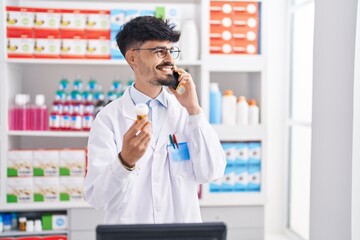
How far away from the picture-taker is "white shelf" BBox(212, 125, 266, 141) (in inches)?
153

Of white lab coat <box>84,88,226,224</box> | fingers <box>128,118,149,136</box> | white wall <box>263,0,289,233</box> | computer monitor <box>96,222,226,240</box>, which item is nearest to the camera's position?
computer monitor <box>96,222,226,240</box>

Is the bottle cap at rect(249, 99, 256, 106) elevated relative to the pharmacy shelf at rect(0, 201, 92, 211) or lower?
elevated

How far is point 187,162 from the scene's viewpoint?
2117 millimetres

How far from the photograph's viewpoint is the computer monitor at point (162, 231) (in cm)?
119

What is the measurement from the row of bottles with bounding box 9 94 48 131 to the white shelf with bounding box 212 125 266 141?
1.30m

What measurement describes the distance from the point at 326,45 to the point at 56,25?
203 centimetres

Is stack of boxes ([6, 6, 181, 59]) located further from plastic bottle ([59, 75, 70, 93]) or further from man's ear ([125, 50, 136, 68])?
man's ear ([125, 50, 136, 68])

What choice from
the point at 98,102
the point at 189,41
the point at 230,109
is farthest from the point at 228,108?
the point at 98,102

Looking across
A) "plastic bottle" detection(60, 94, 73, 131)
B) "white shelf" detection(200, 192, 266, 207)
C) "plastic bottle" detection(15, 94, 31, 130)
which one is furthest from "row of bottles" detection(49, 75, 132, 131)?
"white shelf" detection(200, 192, 266, 207)

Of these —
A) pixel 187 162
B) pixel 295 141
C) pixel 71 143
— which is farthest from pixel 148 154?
pixel 295 141

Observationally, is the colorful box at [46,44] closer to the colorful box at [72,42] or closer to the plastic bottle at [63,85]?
the colorful box at [72,42]

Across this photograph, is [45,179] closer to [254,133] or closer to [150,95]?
[254,133]

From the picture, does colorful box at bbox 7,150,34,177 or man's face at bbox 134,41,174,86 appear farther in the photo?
colorful box at bbox 7,150,34,177

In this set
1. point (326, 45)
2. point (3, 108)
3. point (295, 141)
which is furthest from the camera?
point (295, 141)
